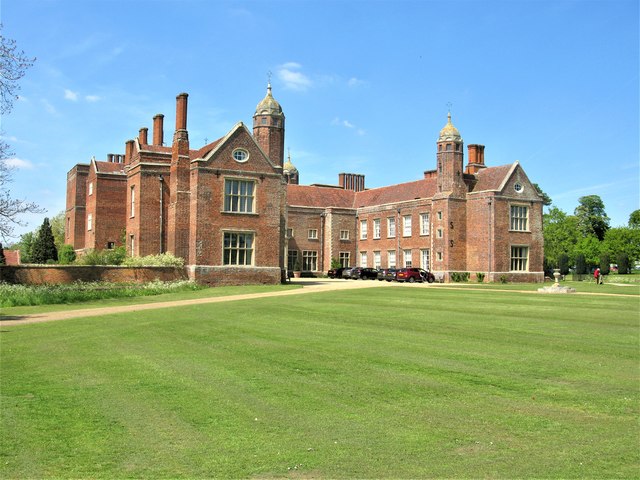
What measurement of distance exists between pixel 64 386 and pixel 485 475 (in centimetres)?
688

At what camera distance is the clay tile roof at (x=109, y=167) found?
51.3 m

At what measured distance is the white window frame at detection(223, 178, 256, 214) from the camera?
40906 millimetres

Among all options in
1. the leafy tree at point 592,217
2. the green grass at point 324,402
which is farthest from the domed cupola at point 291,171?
the green grass at point 324,402

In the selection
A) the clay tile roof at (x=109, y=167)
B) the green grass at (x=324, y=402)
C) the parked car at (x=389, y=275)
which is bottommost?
the green grass at (x=324, y=402)

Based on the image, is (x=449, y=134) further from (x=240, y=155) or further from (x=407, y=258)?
(x=240, y=155)

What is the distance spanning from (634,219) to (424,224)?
2732 inches

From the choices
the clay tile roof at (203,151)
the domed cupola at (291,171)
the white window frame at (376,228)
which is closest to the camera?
the clay tile roof at (203,151)

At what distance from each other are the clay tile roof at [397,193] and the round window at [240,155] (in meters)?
23.1

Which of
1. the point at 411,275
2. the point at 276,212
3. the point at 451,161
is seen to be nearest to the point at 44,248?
the point at 276,212

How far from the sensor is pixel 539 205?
55.8 meters

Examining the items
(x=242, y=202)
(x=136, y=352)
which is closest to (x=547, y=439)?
(x=136, y=352)

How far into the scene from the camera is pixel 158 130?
48.4 metres

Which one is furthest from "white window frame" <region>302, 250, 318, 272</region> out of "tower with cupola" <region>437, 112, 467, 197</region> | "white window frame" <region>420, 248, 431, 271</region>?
"tower with cupola" <region>437, 112, 467, 197</region>

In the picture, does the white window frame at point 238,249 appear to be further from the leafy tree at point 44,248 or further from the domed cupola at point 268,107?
the leafy tree at point 44,248
